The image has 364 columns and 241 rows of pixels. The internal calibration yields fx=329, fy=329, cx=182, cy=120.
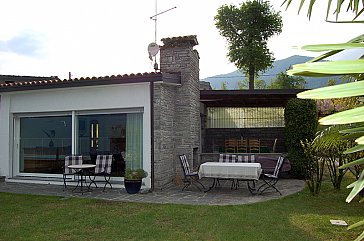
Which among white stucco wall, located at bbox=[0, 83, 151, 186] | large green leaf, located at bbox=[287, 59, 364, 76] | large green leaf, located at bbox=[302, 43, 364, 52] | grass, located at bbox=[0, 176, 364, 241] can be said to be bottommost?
grass, located at bbox=[0, 176, 364, 241]

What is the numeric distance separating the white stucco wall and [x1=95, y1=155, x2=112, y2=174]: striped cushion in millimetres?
1077

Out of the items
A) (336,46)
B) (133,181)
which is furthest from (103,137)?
(336,46)

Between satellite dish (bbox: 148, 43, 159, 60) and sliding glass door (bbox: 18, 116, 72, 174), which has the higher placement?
satellite dish (bbox: 148, 43, 159, 60)

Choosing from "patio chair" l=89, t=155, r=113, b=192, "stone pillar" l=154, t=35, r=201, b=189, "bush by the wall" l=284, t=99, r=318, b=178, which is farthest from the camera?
"bush by the wall" l=284, t=99, r=318, b=178

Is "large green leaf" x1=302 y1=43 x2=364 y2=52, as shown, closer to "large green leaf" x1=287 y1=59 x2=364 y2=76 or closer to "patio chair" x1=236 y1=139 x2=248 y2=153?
"large green leaf" x1=287 y1=59 x2=364 y2=76

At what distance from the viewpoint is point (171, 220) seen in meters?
6.29

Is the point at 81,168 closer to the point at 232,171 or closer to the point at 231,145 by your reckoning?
the point at 232,171

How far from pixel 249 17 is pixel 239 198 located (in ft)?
77.8

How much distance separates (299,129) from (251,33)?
18.9 m

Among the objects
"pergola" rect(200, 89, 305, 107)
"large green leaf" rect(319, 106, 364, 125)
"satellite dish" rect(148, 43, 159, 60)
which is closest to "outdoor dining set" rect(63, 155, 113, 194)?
→ "satellite dish" rect(148, 43, 159, 60)

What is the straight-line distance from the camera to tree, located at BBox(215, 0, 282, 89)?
2831 centimetres

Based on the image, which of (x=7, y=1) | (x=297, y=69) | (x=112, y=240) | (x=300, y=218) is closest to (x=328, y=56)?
(x=297, y=69)

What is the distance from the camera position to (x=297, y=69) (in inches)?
31.7

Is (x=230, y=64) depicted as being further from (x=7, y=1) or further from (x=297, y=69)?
(x=297, y=69)
